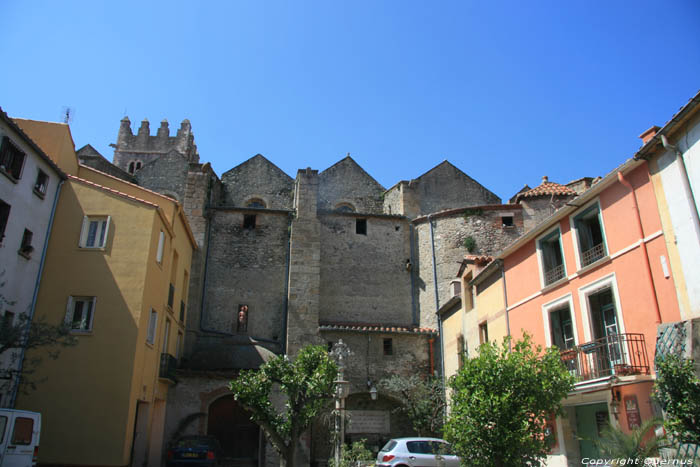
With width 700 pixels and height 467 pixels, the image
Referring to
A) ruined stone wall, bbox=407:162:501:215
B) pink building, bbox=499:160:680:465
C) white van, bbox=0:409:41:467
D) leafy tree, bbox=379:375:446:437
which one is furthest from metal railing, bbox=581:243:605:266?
ruined stone wall, bbox=407:162:501:215

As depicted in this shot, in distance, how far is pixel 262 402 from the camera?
1333cm

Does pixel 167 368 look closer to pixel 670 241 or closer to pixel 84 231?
pixel 84 231

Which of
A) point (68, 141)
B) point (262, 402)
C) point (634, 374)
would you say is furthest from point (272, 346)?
point (634, 374)

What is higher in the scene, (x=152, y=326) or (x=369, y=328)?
(x=369, y=328)

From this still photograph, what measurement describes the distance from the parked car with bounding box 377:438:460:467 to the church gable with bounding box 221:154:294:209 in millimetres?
15912

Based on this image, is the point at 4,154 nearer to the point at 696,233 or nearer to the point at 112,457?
the point at 112,457

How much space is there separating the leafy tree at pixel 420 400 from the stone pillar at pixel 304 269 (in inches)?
140

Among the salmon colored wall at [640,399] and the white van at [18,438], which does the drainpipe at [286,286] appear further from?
the salmon colored wall at [640,399]

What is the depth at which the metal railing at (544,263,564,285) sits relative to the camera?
1445 centimetres

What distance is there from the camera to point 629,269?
11.6 m

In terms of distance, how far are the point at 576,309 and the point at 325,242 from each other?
1385cm

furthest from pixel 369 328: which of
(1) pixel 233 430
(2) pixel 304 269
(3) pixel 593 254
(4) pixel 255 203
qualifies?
(3) pixel 593 254

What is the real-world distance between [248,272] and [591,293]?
1519cm

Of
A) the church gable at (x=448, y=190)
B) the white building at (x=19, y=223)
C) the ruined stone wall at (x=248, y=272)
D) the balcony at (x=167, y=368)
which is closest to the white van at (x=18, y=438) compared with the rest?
the white building at (x=19, y=223)
